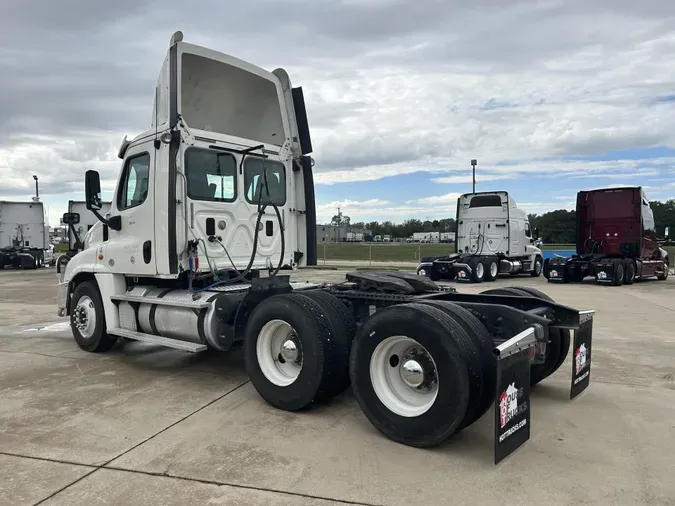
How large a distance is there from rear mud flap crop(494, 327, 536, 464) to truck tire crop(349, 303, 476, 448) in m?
0.24

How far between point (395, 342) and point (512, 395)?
3.23ft

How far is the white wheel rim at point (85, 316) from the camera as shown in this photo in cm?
739

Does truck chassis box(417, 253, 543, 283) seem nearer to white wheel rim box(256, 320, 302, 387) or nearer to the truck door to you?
the truck door

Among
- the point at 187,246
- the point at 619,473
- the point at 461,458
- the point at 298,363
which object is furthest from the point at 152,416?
the point at 619,473

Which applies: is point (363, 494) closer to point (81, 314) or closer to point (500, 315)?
point (500, 315)

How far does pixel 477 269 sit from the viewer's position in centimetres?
1980

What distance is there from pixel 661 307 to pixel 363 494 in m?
11.8

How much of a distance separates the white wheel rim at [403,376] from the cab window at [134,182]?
3.73 m

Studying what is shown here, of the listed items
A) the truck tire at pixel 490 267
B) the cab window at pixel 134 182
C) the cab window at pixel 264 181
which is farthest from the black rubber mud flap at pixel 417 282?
the truck tire at pixel 490 267

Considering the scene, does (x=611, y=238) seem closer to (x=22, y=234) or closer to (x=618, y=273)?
(x=618, y=273)

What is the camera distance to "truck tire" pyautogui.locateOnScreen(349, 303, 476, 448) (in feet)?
12.5

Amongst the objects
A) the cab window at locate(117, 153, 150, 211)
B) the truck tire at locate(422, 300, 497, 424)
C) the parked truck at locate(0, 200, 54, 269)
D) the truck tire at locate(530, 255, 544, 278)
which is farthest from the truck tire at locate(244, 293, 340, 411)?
the parked truck at locate(0, 200, 54, 269)

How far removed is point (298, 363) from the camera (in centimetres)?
509

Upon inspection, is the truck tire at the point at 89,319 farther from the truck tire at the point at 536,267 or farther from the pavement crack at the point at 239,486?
the truck tire at the point at 536,267
